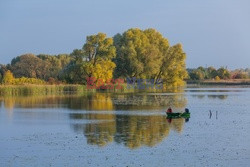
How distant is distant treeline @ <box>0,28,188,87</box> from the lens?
85.1 meters

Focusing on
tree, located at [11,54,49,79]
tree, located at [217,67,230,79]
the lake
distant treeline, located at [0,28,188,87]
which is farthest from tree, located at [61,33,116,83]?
tree, located at [217,67,230,79]

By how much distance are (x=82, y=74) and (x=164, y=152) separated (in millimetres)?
65735

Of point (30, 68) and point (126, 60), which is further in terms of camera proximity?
point (30, 68)

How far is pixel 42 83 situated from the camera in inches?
3127

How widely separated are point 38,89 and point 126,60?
75.7ft

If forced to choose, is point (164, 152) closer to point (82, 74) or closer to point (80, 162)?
point (80, 162)

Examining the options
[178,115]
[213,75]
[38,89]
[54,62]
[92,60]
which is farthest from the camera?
[213,75]

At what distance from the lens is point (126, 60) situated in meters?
90.2

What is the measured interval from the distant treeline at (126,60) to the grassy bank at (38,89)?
336cm

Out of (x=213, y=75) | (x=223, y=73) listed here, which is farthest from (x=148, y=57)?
(x=213, y=75)

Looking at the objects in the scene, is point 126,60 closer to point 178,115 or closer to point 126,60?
point 126,60

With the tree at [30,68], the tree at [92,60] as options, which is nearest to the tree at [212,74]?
the tree at [30,68]

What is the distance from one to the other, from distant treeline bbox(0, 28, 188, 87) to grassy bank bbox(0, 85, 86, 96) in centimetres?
336

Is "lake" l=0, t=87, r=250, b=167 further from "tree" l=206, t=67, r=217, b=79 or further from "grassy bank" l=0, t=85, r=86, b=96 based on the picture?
"tree" l=206, t=67, r=217, b=79
